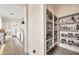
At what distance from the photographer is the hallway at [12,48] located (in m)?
1.97

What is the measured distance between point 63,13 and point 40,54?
834mm

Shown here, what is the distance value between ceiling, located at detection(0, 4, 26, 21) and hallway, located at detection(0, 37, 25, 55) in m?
0.39

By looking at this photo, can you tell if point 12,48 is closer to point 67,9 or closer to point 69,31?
point 69,31

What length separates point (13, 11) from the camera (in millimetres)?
1970

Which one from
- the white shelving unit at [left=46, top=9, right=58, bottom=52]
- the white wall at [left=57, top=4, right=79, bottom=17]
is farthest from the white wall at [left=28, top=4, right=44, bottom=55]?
the white wall at [left=57, top=4, right=79, bottom=17]

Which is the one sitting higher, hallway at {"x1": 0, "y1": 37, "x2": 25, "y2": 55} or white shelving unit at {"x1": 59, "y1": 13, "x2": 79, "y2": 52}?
white shelving unit at {"x1": 59, "y1": 13, "x2": 79, "y2": 52}

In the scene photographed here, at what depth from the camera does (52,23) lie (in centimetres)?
201

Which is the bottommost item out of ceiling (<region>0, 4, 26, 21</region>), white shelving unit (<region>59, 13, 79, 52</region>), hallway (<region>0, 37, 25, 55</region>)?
hallway (<region>0, 37, 25, 55</region>)

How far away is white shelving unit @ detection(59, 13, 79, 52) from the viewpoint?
1.93 m

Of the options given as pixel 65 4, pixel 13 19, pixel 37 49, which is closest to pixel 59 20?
pixel 65 4

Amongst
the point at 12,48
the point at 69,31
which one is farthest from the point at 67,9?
the point at 12,48

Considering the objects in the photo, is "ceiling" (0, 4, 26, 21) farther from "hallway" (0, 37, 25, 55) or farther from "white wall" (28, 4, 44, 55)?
"hallway" (0, 37, 25, 55)

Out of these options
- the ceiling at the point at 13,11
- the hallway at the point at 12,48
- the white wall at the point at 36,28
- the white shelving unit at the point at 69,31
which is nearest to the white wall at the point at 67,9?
the white shelving unit at the point at 69,31

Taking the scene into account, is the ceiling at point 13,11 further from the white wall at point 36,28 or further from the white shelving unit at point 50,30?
the white shelving unit at point 50,30
